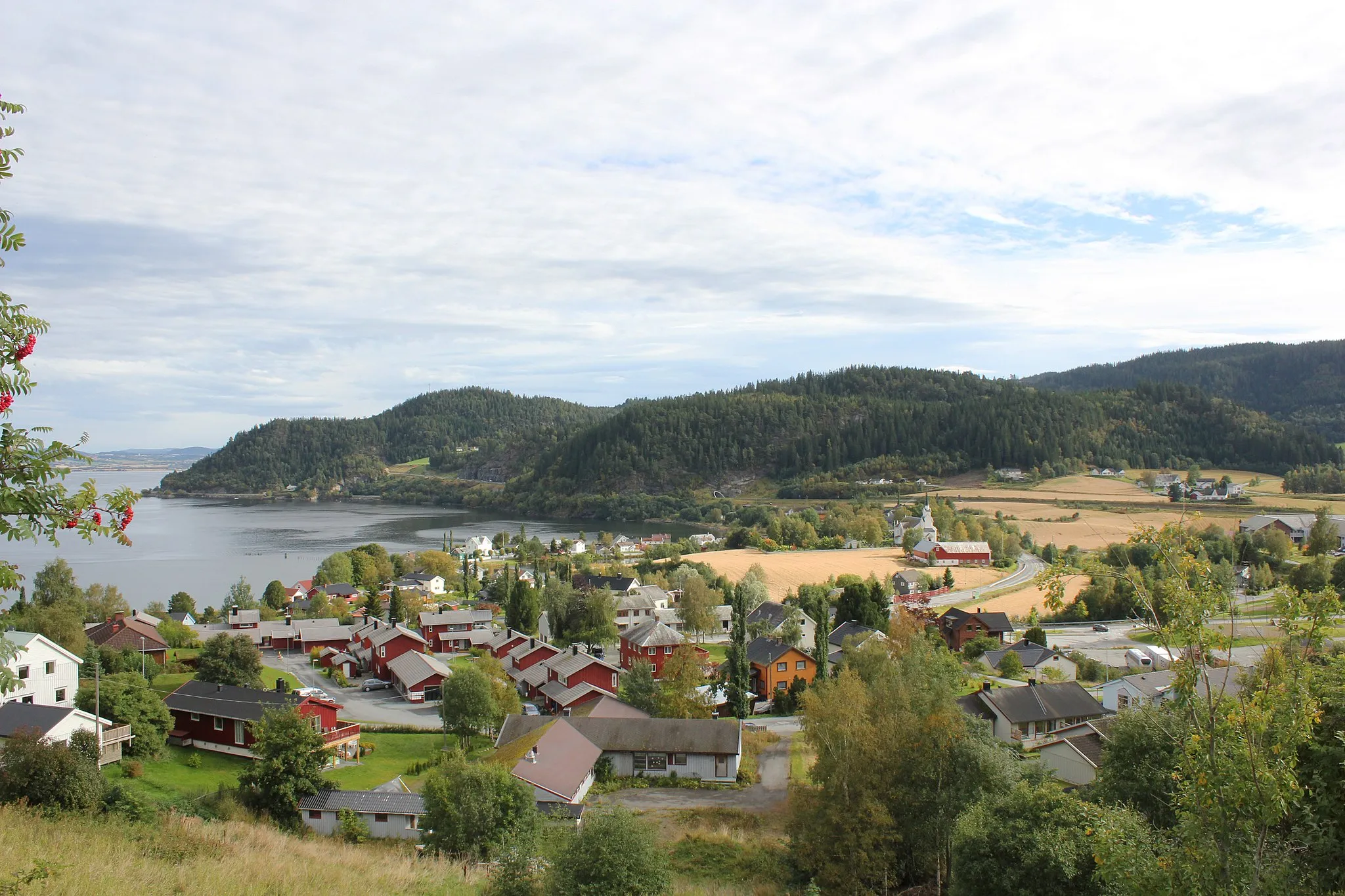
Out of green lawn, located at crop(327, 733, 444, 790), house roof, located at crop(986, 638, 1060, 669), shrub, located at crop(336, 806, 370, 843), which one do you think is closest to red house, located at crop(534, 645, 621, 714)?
green lawn, located at crop(327, 733, 444, 790)

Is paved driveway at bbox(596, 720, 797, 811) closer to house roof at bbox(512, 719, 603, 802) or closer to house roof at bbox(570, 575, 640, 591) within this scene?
house roof at bbox(512, 719, 603, 802)

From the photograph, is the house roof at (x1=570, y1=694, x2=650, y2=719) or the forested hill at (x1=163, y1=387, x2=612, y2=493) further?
the forested hill at (x1=163, y1=387, x2=612, y2=493)

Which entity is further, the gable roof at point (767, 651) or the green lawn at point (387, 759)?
the gable roof at point (767, 651)

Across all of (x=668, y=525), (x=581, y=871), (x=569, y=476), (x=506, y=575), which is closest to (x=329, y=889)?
(x=581, y=871)

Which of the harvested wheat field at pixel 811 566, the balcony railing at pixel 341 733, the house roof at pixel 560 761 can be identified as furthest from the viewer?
the harvested wheat field at pixel 811 566

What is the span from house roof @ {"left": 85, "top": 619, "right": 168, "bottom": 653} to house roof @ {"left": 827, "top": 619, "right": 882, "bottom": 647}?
2029cm

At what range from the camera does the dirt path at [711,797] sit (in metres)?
15.5

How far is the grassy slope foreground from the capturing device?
5.38 m

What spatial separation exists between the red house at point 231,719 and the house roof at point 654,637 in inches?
401

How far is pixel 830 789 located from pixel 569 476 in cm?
9630

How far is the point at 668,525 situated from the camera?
260 feet

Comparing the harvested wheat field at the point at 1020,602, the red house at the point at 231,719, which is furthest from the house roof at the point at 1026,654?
the red house at the point at 231,719

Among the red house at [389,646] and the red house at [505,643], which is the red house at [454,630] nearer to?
the red house at [505,643]

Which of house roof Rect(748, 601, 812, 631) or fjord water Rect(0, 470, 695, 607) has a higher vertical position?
fjord water Rect(0, 470, 695, 607)
